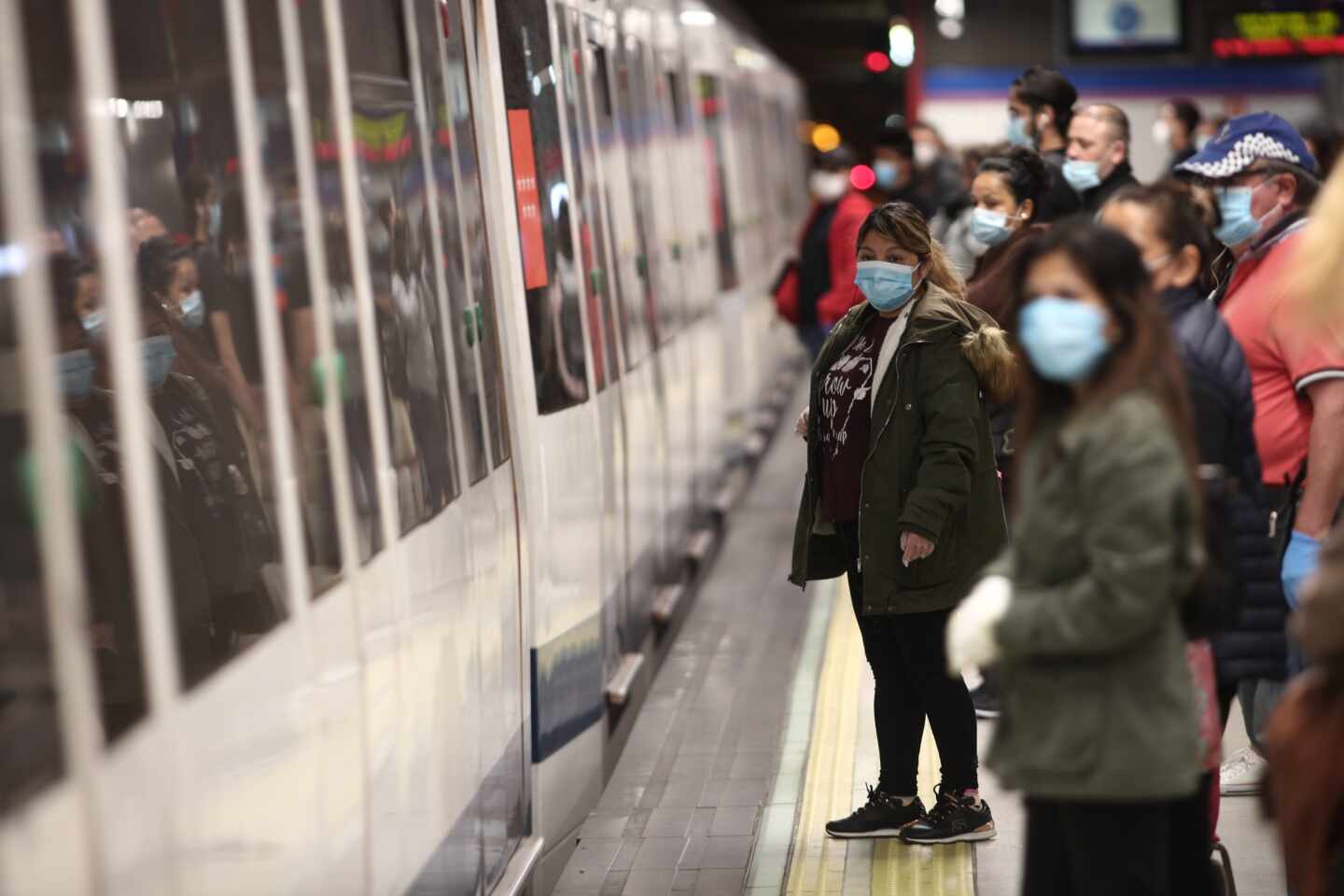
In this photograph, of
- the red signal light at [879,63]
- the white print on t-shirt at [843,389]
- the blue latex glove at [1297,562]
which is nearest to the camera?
the blue latex glove at [1297,562]

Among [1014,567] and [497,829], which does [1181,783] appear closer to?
[1014,567]

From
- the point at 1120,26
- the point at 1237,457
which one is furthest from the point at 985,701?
the point at 1120,26

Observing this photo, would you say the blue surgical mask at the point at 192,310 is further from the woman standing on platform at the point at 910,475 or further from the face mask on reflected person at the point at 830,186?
the face mask on reflected person at the point at 830,186

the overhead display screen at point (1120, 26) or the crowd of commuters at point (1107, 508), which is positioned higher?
the overhead display screen at point (1120, 26)

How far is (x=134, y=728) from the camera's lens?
2.37 m

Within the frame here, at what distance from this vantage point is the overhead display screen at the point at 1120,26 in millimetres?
16625

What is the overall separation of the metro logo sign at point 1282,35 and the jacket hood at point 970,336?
1160 cm

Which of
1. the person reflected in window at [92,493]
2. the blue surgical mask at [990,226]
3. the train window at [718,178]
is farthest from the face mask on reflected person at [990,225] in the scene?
the train window at [718,178]

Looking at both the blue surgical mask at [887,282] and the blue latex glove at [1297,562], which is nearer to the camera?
the blue latex glove at [1297,562]

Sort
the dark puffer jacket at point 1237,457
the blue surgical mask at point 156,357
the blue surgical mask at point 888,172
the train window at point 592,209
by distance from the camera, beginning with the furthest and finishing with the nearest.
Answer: the blue surgical mask at point 888,172, the train window at point 592,209, the blue surgical mask at point 156,357, the dark puffer jacket at point 1237,457

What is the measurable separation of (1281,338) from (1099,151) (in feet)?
7.00

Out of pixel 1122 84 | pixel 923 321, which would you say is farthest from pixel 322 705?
pixel 1122 84

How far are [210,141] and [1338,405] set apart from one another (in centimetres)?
289

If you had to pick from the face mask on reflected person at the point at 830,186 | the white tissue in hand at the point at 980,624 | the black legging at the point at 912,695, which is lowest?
the black legging at the point at 912,695
